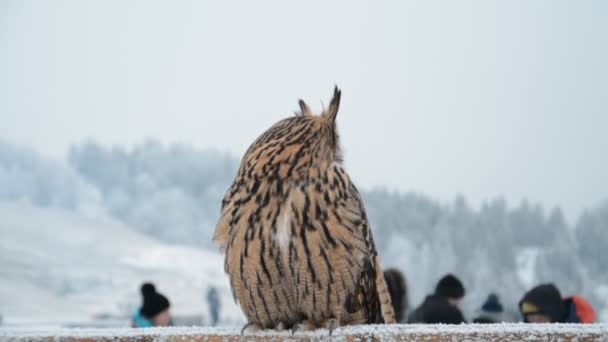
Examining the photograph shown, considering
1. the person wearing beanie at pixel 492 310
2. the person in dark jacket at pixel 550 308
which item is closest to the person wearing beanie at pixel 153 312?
the person wearing beanie at pixel 492 310

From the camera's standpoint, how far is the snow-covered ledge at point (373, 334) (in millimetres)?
1963

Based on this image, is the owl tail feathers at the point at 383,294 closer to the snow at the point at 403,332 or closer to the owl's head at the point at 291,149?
the owl's head at the point at 291,149

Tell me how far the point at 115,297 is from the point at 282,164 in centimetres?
2848

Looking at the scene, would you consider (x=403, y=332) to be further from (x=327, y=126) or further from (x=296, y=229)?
(x=327, y=126)

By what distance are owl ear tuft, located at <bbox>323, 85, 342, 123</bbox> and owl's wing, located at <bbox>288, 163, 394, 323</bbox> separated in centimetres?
16

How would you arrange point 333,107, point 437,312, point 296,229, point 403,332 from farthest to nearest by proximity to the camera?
point 437,312 < point 333,107 < point 296,229 < point 403,332

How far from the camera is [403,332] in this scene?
2010mm

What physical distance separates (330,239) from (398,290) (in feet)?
9.16

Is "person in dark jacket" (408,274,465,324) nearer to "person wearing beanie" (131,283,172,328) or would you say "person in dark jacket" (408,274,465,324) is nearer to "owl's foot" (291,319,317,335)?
"person wearing beanie" (131,283,172,328)

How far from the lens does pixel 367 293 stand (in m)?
2.90

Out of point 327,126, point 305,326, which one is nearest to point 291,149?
point 327,126

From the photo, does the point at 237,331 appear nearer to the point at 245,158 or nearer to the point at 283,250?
the point at 283,250

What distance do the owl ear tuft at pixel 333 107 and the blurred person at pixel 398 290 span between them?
261 centimetres

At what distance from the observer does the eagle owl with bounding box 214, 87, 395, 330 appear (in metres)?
2.54
